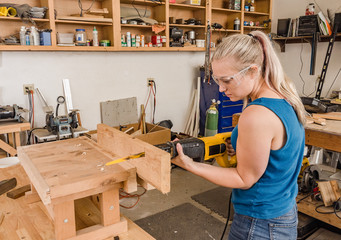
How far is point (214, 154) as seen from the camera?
1328 millimetres

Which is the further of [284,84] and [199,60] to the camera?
[199,60]

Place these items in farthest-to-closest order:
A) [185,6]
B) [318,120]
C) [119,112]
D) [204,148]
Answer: [185,6] < [119,112] < [318,120] < [204,148]

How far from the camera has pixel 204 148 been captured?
1241mm

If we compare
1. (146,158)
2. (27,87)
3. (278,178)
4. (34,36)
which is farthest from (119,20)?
(278,178)

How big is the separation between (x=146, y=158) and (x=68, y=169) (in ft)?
0.91

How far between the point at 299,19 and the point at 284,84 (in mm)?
3958

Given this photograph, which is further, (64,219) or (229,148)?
(229,148)

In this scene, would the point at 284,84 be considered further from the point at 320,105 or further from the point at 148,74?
the point at 148,74

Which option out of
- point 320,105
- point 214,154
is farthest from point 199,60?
point 214,154

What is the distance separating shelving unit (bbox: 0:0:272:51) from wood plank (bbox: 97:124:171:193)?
232 cm

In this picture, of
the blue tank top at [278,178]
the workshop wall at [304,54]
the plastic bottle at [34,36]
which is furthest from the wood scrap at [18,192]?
the workshop wall at [304,54]

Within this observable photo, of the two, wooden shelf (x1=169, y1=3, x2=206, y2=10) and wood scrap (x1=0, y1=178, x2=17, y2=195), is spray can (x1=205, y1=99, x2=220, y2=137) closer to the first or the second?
wooden shelf (x1=169, y1=3, x2=206, y2=10)

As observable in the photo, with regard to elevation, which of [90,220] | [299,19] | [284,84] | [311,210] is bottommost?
[311,210]

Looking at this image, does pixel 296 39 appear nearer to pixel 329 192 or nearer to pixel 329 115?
pixel 329 115
